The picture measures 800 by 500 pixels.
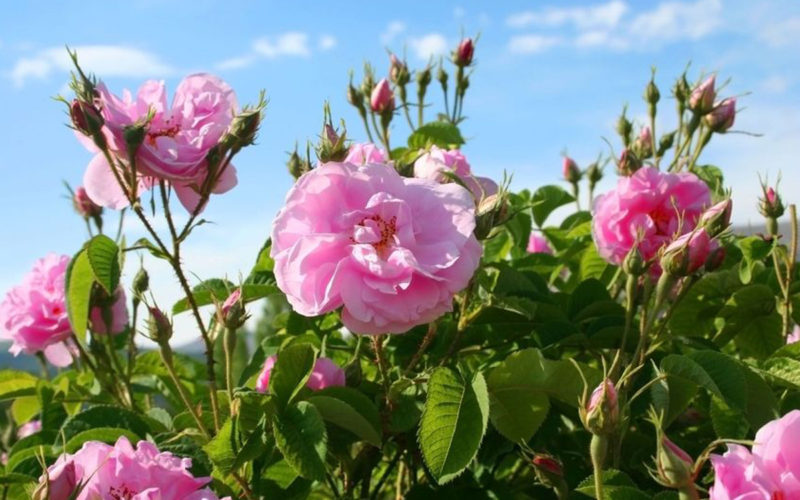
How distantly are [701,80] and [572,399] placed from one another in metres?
0.99

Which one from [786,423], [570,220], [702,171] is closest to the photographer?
[786,423]

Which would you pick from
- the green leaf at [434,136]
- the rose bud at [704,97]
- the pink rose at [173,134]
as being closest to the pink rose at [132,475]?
the pink rose at [173,134]

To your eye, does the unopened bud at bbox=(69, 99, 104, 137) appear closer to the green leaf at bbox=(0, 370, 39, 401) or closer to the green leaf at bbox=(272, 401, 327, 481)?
the green leaf at bbox=(272, 401, 327, 481)

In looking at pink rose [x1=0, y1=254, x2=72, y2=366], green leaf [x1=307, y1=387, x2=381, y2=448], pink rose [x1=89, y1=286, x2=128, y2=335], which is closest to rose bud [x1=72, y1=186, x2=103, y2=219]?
pink rose [x1=0, y1=254, x2=72, y2=366]

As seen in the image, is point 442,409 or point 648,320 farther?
point 648,320

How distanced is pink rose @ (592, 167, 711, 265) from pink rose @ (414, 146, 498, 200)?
264 millimetres

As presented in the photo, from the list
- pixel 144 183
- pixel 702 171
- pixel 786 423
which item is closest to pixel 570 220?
pixel 702 171

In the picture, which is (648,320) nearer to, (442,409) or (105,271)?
(442,409)

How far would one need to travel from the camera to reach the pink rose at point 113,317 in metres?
1.67

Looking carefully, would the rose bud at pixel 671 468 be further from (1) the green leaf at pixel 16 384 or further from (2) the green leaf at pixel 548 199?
(1) the green leaf at pixel 16 384

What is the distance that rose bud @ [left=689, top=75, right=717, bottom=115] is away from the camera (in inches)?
76.0

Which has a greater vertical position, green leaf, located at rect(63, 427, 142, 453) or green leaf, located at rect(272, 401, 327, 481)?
green leaf, located at rect(272, 401, 327, 481)

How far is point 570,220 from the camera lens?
86.7 inches

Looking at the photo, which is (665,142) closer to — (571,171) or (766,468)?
(571,171)
